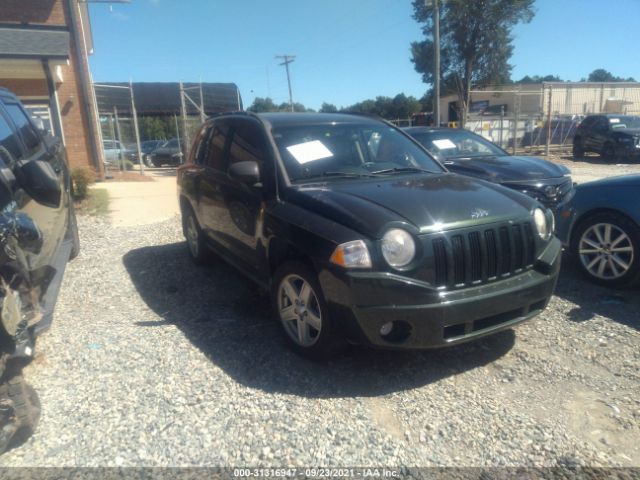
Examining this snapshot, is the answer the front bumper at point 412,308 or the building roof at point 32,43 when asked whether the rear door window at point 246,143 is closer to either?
the front bumper at point 412,308

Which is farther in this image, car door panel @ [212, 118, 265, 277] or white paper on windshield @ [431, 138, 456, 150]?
white paper on windshield @ [431, 138, 456, 150]

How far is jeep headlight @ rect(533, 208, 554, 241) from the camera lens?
11.6 feet

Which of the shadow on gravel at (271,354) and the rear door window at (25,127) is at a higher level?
the rear door window at (25,127)

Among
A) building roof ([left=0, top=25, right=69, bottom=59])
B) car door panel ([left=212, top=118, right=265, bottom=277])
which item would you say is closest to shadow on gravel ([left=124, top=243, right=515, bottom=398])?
car door panel ([left=212, top=118, right=265, bottom=277])

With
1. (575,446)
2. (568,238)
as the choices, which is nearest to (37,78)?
(568,238)

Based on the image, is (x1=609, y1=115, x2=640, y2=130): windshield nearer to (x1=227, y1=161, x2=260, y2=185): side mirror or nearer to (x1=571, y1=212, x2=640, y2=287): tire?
(x1=571, y1=212, x2=640, y2=287): tire

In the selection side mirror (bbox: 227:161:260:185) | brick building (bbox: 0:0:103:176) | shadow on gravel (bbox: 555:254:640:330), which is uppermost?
brick building (bbox: 0:0:103:176)

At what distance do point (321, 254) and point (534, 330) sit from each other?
1971 millimetres

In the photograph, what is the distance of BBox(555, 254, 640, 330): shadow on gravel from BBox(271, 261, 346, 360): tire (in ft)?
7.32

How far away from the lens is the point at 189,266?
236 inches

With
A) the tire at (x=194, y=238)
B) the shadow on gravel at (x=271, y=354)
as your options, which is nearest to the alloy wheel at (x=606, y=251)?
the shadow on gravel at (x=271, y=354)

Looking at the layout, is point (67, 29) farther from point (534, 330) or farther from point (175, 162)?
point (534, 330)

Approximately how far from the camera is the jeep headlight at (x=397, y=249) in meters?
3.02

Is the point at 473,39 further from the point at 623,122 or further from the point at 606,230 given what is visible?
Result: the point at 606,230
